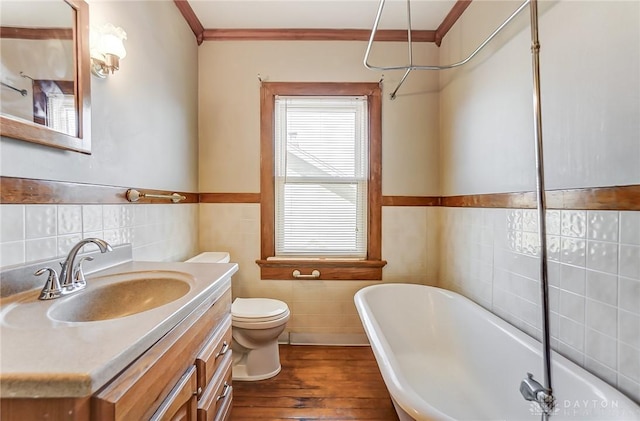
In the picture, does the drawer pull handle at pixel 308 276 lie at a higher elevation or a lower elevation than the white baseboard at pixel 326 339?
higher

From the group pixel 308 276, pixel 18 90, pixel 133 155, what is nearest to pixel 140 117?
pixel 133 155

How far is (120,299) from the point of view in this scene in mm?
1048

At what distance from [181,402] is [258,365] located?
1117 mm

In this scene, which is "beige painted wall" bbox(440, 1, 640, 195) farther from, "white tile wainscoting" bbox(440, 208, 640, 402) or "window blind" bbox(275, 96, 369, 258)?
"window blind" bbox(275, 96, 369, 258)

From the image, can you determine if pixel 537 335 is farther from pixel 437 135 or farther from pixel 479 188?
pixel 437 135

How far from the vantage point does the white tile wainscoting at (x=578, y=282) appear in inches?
36.0

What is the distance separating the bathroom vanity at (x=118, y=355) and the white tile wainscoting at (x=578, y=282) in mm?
1446

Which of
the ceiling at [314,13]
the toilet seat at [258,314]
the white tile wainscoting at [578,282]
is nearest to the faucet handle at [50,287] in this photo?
the toilet seat at [258,314]

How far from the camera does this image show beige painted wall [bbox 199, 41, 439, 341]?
2.25 metres

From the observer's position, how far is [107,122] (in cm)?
124

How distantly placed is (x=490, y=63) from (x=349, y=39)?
1123 millimetres

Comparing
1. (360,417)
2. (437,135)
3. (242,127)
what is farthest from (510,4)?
(360,417)

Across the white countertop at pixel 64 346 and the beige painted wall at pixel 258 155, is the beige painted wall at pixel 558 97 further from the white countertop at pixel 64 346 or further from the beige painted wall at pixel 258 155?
the white countertop at pixel 64 346

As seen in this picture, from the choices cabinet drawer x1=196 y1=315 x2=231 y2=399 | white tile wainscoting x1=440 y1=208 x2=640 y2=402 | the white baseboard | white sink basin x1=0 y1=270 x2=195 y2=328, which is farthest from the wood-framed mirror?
white tile wainscoting x1=440 y1=208 x2=640 y2=402
